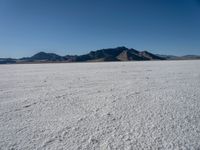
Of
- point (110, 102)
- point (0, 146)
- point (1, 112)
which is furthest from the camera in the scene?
point (110, 102)

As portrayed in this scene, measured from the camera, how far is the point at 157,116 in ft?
12.5

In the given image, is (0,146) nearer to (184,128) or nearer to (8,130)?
(8,130)

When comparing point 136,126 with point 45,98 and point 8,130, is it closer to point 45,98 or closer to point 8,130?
point 8,130

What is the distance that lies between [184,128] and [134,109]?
4.15 ft

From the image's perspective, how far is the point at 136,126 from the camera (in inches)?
131

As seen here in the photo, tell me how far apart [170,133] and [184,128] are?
0.37 metres

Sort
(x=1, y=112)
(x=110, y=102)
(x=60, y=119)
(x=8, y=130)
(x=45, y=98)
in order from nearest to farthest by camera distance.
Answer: (x=8, y=130), (x=60, y=119), (x=1, y=112), (x=110, y=102), (x=45, y=98)

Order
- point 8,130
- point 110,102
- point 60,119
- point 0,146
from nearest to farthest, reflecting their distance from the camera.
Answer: point 0,146
point 8,130
point 60,119
point 110,102

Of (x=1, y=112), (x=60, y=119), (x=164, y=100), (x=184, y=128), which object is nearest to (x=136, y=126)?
(x=184, y=128)

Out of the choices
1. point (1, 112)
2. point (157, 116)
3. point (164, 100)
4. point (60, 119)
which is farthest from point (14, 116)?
point (164, 100)

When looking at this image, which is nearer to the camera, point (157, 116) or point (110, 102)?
point (157, 116)

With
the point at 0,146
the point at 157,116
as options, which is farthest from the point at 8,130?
the point at 157,116

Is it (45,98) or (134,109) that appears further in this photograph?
(45,98)

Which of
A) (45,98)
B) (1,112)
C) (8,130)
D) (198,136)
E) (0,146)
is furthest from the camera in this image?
(45,98)
